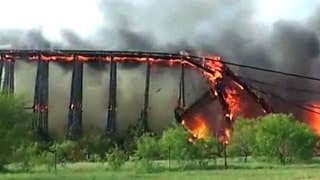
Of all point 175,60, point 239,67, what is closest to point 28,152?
point 175,60

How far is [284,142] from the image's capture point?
68.8m

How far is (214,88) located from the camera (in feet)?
314

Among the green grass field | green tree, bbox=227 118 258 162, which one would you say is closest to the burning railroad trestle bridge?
green tree, bbox=227 118 258 162

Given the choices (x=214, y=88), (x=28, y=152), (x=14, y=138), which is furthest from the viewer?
(x=214, y=88)

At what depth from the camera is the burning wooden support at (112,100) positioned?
89562mm

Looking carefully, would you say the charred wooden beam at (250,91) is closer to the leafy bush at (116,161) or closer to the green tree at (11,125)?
the leafy bush at (116,161)

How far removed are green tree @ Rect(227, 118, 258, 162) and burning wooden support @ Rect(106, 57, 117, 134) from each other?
16.5 metres

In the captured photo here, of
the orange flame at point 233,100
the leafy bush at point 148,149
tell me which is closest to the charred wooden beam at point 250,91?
the orange flame at point 233,100

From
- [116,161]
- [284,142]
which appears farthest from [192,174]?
[284,142]

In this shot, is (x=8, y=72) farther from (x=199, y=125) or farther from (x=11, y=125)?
(x=11, y=125)

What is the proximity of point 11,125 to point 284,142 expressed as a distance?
1125 inches

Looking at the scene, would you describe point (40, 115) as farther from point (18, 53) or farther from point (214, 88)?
point (214, 88)

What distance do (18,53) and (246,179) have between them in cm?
5473

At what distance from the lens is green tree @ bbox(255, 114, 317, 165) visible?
2709 inches
